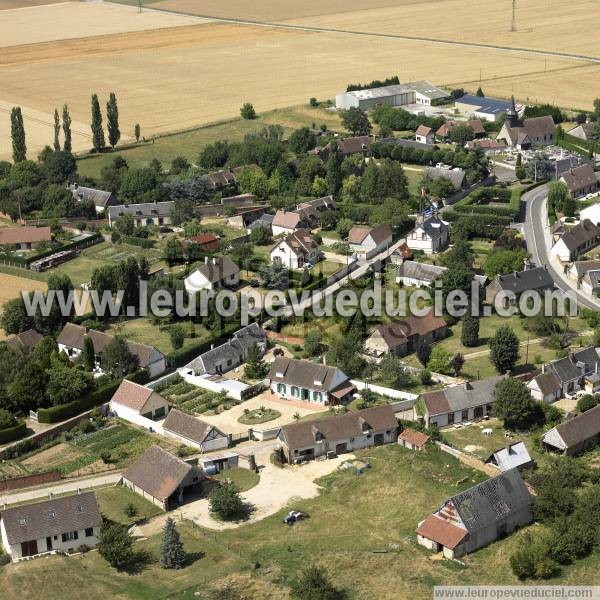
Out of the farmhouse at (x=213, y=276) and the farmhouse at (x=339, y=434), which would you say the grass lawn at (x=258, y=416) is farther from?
the farmhouse at (x=213, y=276)

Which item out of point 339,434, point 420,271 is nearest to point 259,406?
point 339,434

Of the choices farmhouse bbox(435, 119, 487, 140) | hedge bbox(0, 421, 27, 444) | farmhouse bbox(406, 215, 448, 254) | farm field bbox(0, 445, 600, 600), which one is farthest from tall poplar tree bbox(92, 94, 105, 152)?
farm field bbox(0, 445, 600, 600)

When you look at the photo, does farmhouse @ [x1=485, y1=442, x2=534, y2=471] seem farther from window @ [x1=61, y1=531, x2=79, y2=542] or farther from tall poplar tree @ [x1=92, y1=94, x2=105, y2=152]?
tall poplar tree @ [x1=92, y1=94, x2=105, y2=152]

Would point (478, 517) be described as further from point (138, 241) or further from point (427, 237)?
point (138, 241)

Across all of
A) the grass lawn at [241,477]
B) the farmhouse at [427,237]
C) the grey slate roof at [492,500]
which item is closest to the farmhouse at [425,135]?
the farmhouse at [427,237]

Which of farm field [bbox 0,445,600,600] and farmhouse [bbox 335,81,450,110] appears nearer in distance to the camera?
farm field [bbox 0,445,600,600]

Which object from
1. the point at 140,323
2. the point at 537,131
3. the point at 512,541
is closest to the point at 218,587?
the point at 512,541
